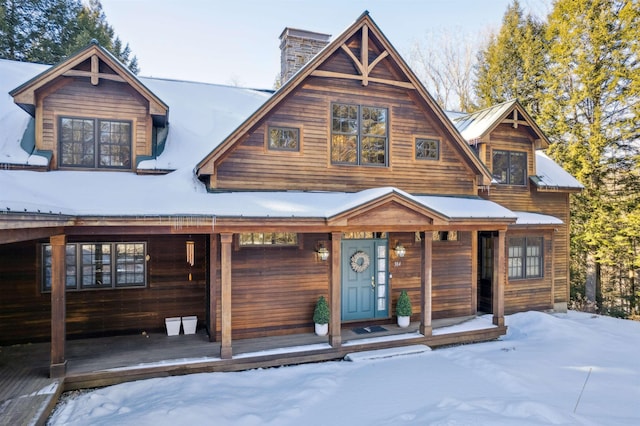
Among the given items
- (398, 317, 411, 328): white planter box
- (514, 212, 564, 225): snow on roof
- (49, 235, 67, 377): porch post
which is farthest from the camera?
(514, 212, 564, 225): snow on roof

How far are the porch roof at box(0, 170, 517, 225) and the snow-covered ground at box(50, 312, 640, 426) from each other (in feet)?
9.56

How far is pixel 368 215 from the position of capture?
24.6 feet

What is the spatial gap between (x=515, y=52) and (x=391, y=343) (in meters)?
19.3

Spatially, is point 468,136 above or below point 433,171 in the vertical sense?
above

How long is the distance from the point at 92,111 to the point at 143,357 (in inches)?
208

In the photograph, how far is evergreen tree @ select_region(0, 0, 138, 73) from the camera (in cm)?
1795

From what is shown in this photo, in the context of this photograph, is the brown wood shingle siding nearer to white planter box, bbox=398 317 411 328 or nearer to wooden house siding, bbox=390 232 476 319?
wooden house siding, bbox=390 232 476 319

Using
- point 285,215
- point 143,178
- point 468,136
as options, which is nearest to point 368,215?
point 285,215

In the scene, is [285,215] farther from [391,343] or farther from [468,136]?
[468,136]

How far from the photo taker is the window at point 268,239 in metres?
8.20

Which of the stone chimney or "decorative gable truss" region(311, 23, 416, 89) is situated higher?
the stone chimney

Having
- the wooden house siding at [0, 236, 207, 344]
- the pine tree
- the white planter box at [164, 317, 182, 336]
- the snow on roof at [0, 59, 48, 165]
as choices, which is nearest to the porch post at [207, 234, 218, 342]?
the white planter box at [164, 317, 182, 336]

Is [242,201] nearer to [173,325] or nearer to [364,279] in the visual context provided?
[173,325]

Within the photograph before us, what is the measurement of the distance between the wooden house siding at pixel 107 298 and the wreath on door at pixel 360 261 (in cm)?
367
